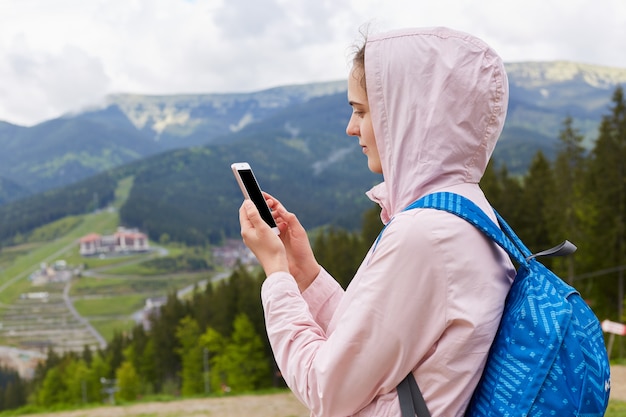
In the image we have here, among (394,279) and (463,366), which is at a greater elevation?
(394,279)

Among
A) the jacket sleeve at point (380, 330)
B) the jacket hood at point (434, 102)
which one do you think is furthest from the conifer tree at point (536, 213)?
the jacket sleeve at point (380, 330)

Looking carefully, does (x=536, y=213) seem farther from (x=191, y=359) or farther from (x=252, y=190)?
(x=252, y=190)

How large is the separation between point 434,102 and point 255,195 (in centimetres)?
68

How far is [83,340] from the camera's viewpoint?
11294 cm

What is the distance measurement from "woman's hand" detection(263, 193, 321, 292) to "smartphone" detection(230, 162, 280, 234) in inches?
5.4

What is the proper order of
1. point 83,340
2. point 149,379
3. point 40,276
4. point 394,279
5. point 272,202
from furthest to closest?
point 40,276, point 83,340, point 149,379, point 272,202, point 394,279

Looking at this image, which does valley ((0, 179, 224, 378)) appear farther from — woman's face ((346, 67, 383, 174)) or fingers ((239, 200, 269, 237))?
woman's face ((346, 67, 383, 174))

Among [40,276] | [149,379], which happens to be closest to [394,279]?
[149,379]

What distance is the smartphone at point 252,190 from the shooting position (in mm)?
1847

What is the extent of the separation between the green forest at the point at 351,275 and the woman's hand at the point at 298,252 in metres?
22.6

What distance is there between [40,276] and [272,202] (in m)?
161

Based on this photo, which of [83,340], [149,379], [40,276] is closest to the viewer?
[149,379]

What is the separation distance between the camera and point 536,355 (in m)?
1.28

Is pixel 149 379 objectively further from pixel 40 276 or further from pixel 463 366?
pixel 40 276
